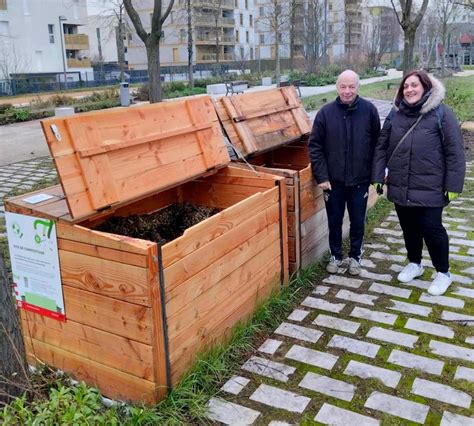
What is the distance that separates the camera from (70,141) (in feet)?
9.78

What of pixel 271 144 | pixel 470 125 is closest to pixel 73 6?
pixel 470 125

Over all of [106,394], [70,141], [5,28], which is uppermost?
[5,28]

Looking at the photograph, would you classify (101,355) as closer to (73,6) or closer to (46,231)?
(46,231)

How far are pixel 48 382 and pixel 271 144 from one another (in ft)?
9.41

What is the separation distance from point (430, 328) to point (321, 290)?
0.94m

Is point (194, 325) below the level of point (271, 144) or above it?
below

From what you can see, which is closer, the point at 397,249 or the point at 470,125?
the point at 397,249

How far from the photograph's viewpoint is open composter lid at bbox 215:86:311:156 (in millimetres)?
4723

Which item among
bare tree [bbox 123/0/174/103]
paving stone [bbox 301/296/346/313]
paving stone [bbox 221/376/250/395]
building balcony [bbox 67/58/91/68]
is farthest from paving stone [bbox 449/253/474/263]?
building balcony [bbox 67/58/91/68]

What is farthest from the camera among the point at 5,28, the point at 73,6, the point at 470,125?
the point at 73,6

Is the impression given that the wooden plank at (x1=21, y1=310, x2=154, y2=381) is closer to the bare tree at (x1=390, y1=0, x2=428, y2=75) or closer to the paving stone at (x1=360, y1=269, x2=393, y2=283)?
the paving stone at (x1=360, y1=269, x2=393, y2=283)

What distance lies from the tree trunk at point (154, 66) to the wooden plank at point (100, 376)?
34.3ft

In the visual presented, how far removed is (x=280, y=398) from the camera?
3.05 meters

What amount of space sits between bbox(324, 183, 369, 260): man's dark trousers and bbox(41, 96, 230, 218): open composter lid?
0.96 meters
